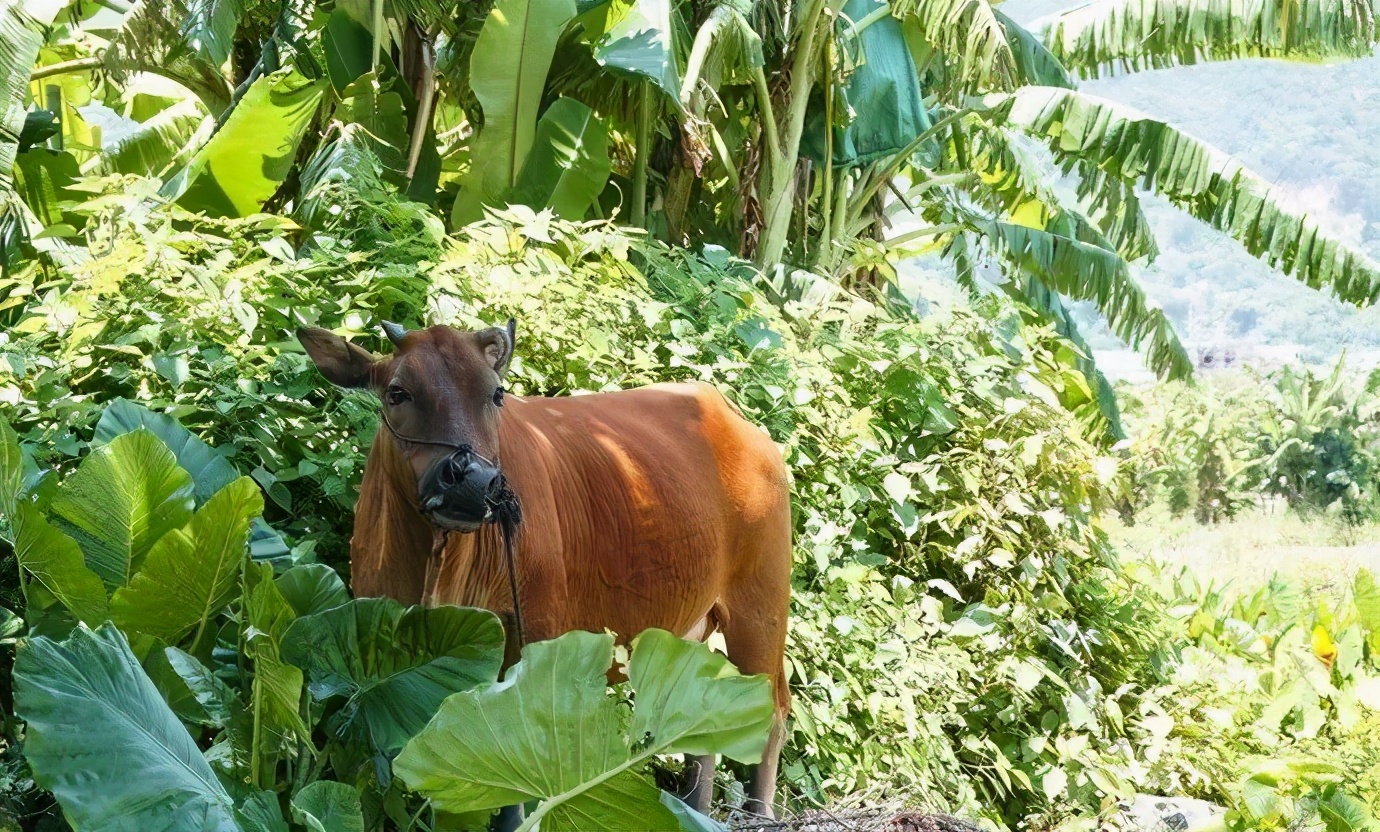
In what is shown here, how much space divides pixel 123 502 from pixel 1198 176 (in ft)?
31.5

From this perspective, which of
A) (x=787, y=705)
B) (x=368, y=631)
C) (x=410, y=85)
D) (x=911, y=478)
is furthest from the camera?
(x=410, y=85)

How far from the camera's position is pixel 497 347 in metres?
4.14

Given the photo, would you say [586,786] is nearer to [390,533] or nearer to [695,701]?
[695,701]

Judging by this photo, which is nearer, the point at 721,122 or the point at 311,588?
the point at 311,588

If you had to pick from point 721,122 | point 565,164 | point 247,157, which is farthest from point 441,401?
point 721,122

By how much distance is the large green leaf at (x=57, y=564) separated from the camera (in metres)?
3.96

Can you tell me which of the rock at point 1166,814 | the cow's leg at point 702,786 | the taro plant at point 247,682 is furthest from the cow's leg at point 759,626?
the rock at point 1166,814

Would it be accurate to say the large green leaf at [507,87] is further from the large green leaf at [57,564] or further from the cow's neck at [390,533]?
the large green leaf at [57,564]

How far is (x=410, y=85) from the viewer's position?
33.4 feet

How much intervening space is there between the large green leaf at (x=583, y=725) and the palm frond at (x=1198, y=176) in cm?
909

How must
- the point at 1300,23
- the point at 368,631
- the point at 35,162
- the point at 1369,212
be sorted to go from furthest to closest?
the point at 1369,212
the point at 1300,23
the point at 35,162
the point at 368,631

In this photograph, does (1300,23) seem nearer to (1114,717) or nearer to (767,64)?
(767,64)

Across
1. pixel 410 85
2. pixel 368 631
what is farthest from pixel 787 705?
pixel 410 85

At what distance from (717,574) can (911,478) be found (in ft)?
8.82
